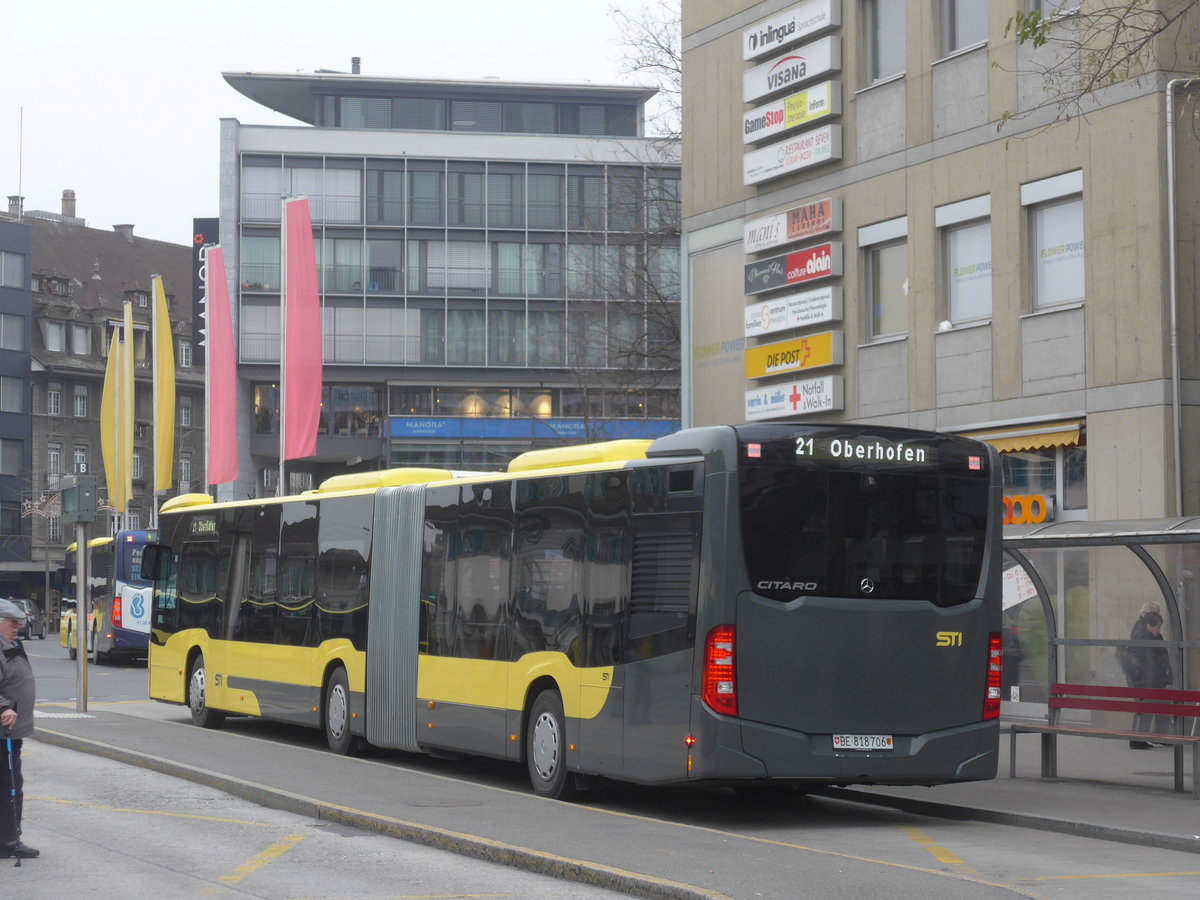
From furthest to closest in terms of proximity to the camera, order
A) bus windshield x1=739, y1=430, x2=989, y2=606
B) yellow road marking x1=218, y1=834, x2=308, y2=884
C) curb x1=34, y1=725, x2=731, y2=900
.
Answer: bus windshield x1=739, y1=430, x2=989, y2=606 < yellow road marking x1=218, y1=834, x2=308, y2=884 < curb x1=34, y1=725, x2=731, y2=900

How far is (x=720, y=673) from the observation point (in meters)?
12.6

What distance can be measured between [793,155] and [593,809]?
14.9 metres

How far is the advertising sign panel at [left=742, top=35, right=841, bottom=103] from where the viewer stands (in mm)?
25719

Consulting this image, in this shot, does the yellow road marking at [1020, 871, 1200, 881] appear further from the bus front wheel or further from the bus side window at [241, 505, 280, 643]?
the bus side window at [241, 505, 280, 643]

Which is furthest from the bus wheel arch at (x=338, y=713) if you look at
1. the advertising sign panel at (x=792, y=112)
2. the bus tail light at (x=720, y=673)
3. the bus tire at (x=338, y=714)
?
the advertising sign panel at (x=792, y=112)

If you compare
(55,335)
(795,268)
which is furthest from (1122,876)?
(55,335)

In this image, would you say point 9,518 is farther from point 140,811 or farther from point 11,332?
point 140,811

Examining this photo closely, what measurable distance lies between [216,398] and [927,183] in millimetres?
18543

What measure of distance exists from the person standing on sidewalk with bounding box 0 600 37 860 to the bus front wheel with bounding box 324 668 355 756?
814cm

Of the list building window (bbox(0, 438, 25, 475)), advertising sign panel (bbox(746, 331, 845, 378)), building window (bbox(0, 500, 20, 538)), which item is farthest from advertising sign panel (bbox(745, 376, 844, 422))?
building window (bbox(0, 438, 25, 475))

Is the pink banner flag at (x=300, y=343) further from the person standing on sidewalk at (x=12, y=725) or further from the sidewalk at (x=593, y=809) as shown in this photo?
the person standing on sidewalk at (x=12, y=725)

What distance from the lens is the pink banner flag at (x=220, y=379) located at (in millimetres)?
36781

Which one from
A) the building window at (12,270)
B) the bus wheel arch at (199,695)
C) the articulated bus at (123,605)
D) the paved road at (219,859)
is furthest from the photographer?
the building window at (12,270)

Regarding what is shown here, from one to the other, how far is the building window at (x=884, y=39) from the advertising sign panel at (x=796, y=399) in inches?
171
